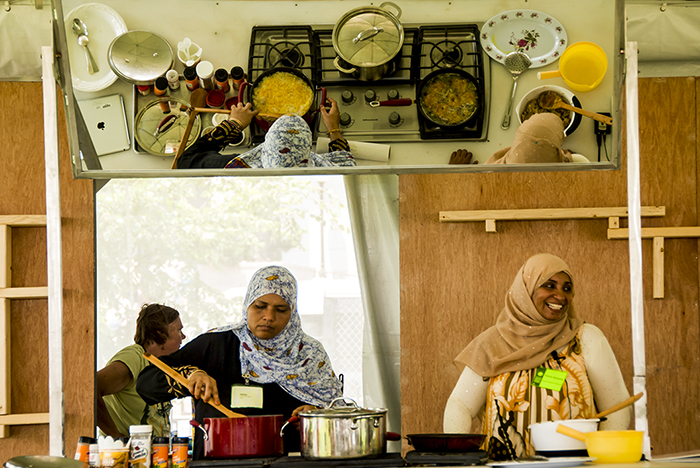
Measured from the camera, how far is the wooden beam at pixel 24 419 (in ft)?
9.98

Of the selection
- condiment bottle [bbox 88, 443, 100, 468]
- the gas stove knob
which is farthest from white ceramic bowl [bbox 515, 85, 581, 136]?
condiment bottle [bbox 88, 443, 100, 468]

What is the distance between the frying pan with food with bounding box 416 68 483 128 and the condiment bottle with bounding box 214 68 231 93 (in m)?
0.66

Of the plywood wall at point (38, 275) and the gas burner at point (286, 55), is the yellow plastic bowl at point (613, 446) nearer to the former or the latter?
the gas burner at point (286, 55)

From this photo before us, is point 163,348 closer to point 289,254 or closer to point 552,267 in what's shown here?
point 289,254

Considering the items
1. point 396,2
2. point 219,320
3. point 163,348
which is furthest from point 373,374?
point 396,2

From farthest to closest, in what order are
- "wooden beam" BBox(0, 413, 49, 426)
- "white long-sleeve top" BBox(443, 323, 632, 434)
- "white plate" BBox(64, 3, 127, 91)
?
"wooden beam" BBox(0, 413, 49, 426), "white long-sleeve top" BBox(443, 323, 632, 434), "white plate" BBox(64, 3, 127, 91)

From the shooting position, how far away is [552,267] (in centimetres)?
258

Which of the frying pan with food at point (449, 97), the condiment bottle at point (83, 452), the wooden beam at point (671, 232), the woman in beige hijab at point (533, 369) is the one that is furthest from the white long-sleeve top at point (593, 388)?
the condiment bottle at point (83, 452)

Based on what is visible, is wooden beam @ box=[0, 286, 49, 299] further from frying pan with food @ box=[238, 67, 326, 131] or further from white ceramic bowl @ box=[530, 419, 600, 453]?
white ceramic bowl @ box=[530, 419, 600, 453]

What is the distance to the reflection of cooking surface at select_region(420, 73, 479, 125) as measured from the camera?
2.19 metres

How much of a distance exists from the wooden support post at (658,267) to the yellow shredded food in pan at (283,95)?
193 cm

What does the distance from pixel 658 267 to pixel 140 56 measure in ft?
8.22

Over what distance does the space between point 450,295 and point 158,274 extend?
1419mm

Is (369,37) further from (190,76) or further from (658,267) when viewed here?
(658,267)
